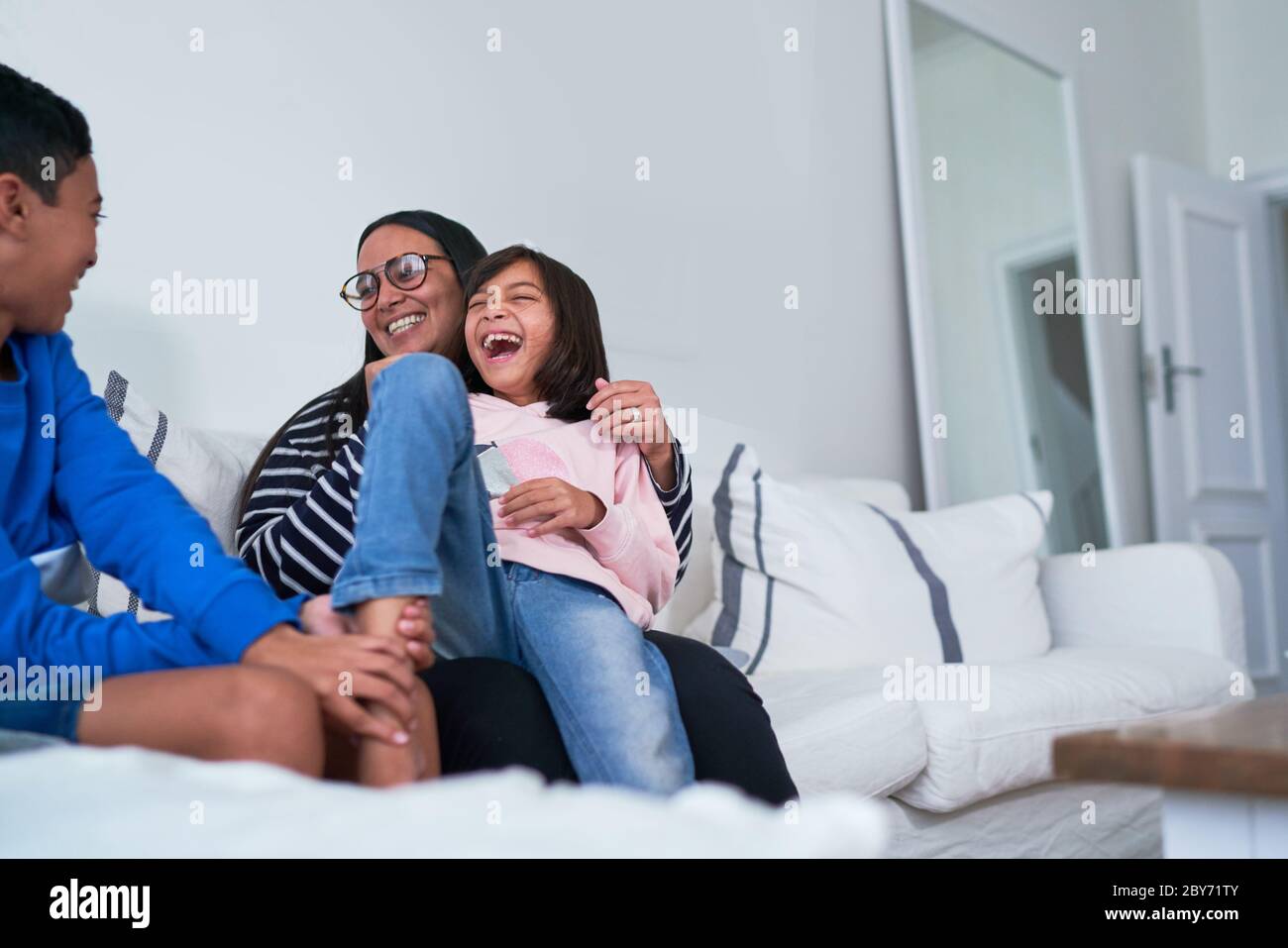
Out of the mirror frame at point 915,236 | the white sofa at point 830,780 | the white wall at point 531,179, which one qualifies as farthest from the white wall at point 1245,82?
the white sofa at point 830,780

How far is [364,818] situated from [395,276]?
1.11m

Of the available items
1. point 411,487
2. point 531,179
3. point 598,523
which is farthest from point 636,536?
point 531,179

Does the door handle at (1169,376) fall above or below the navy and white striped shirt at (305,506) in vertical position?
above

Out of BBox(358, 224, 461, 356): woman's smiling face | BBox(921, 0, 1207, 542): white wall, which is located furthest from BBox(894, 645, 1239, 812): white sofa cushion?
BBox(921, 0, 1207, 542): white wall

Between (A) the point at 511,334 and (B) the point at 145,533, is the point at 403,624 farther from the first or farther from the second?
(A) the point at 511,334

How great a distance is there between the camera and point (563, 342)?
1.51 metres

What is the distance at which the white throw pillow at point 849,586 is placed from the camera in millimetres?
1972

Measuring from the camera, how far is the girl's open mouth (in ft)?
4.86

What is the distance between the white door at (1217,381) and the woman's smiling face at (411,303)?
8.99ft

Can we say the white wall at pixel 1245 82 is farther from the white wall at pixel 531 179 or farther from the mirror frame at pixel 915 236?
the white wall at pixel 531 179

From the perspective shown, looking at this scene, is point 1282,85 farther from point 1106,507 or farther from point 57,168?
point 57,168

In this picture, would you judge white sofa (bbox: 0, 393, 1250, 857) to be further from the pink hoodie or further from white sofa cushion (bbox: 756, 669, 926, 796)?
the pink hoodie
